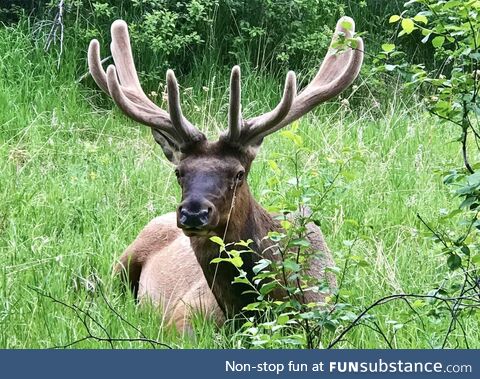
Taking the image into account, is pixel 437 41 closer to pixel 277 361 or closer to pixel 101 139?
pixel 277 361

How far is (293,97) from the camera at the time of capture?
5.05 meters

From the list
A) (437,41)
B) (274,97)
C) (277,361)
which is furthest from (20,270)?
(274,97)

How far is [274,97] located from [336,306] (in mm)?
5855

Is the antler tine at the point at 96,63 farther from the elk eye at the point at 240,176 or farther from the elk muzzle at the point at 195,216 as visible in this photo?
the elk muzzle at the point at 195,216

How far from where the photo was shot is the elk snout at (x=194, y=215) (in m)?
4.65

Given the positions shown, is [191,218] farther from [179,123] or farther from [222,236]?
[179,123]

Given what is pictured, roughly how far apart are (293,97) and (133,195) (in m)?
A: 2.17

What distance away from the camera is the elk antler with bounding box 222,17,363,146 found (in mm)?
4961

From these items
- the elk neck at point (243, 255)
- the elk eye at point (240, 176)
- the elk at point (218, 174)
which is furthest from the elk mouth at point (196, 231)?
the elk eye at point (240, 176)

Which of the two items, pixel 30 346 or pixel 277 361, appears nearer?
pixel 277 361

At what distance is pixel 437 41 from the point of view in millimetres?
3898

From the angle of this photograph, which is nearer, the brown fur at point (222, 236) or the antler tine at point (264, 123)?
the brown fur at point (222, 236)

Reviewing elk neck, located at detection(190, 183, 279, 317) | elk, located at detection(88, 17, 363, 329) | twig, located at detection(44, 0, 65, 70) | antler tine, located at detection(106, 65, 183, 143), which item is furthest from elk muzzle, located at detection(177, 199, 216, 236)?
twig, located at detection(44, 0, 65, 70)

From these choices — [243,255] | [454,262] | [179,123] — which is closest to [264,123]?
[179,123]
